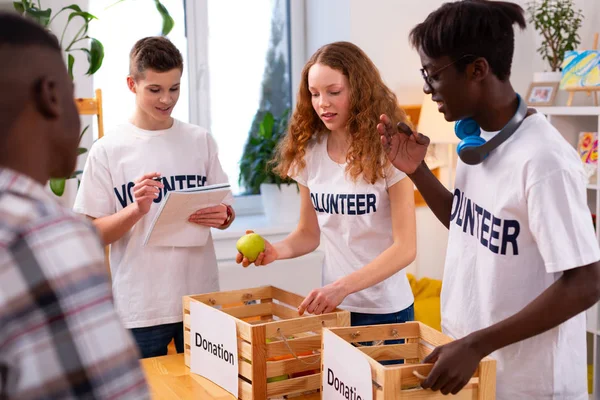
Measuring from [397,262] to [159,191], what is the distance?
706mm

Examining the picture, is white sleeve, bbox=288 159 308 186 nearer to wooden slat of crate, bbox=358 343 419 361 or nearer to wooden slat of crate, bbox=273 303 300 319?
wooden slat of crate, bbox=273 303 300 319

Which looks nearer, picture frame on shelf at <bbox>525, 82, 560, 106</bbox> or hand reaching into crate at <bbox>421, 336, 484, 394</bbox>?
hand reaching into crate at <bbox>421, 336, 484, 394</bbox>

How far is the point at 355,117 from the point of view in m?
1.93

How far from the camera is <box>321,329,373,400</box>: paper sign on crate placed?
1.26 m

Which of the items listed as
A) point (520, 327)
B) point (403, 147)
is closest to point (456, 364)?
point (520, 327)

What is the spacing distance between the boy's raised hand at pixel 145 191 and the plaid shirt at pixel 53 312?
47.8 inches

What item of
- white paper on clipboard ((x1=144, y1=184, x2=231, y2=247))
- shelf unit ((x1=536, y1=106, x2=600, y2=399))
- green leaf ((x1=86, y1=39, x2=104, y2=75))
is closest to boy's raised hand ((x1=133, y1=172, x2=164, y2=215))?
white paper on clipboard ((x1=144, y1=184, x2=231, y2=247))

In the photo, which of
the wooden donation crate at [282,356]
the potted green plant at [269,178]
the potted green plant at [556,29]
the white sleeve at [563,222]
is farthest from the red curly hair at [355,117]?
the potted green plant at [556,29]

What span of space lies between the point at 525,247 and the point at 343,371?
0.42 metres

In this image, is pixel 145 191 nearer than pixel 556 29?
Yes

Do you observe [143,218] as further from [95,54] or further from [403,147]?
[95,54]

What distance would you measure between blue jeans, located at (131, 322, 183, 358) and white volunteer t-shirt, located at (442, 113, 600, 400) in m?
0.96

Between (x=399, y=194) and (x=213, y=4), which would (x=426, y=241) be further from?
(x=399, y=194)

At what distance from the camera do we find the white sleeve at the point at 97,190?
2006mm
